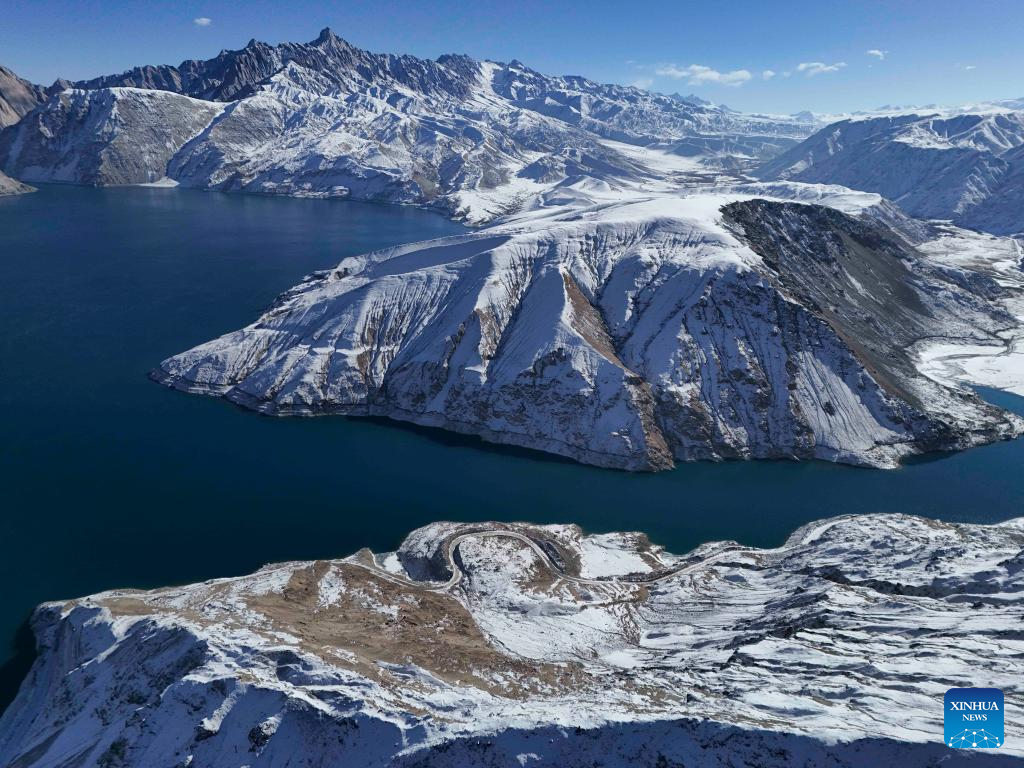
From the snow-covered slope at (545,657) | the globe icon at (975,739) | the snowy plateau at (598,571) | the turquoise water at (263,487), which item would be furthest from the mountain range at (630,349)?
the globe icon at (975,739)

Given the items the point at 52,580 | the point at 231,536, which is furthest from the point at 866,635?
the point at 52,580

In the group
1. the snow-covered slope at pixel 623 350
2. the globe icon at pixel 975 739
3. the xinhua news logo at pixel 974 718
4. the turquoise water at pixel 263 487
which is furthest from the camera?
the snow-covered slope at pixel 623 350

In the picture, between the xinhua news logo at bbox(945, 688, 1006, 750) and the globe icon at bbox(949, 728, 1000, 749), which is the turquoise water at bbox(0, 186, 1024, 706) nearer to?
the xinhua news logo at bbox(945, 688, 1006, 750)

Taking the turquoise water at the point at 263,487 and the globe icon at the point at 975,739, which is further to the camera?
the turquoise water at the point at 263,487

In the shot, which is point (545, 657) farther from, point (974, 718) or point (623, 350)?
point (623, 350)

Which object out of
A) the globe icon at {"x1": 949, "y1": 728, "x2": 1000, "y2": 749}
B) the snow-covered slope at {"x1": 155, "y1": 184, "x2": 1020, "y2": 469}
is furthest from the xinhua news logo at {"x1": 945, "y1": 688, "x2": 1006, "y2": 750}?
the snow-covered slope at {"x1": 155, "y1": 184, "x2": 1020, "y2": 469}

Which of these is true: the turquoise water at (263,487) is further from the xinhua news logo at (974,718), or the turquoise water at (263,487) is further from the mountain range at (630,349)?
the xinhua news logo at (974,718)

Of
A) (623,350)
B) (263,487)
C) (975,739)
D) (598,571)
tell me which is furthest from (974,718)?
(623,350)
